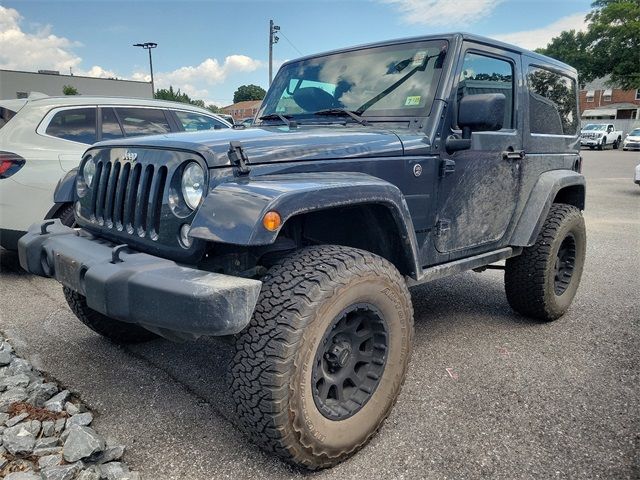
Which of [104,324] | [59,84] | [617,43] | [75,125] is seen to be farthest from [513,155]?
[59,84]

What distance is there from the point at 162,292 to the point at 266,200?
52 cm

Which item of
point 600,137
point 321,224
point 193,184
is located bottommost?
point 321,224

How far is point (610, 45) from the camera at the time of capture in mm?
40594

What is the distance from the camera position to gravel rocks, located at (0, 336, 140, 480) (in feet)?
6.56

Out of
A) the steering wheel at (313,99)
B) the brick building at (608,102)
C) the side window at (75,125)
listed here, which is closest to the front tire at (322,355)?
the steering wheel at (313,99)

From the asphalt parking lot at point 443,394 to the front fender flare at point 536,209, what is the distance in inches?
29.4

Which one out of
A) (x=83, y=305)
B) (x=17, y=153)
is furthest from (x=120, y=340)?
(x=17, y=153)

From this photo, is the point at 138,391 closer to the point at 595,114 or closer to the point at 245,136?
Result: the point at 245,136

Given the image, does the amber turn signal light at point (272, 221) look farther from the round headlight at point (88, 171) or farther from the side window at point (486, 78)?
the side window at point (486, 78)

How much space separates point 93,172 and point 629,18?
1873 inches

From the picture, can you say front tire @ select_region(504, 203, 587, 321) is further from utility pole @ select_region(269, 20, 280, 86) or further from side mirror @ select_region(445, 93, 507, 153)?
utility pole @ select_region(269, 20, 280, 86)

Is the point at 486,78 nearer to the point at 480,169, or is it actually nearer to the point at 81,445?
the point at 480,169

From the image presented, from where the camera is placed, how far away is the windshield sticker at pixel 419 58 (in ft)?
9.62

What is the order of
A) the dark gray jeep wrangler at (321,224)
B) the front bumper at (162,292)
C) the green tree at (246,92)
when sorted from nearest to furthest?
the front bumper at (162,292) < the dark gray jeep wrangler at (321,224) < the green tree at (246,92)
